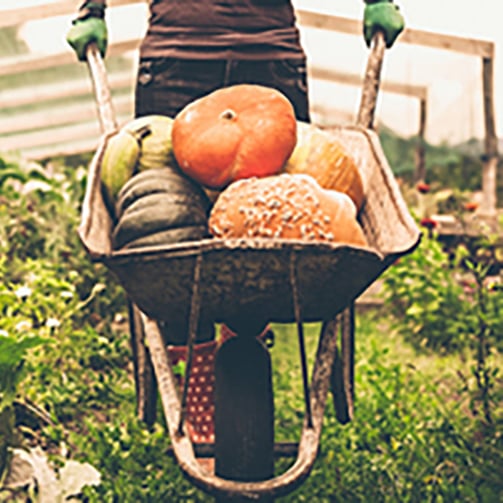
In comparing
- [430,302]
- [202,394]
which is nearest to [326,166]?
[202,394]

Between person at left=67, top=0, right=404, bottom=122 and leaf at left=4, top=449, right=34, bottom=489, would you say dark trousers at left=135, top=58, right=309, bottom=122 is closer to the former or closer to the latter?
person at left=67, top=0, right=404, bottom=122

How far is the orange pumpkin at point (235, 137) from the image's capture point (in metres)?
1.82

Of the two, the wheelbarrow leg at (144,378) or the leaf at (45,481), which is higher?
the wheelbarrow leg at (144,378)

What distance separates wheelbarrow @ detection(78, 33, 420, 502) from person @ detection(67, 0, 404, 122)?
1.22 feet

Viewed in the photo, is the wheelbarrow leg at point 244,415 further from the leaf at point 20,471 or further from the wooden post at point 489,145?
the wooden post at point 489,145

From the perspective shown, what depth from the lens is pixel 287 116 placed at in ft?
6.12

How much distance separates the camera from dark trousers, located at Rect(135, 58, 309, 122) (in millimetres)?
2359

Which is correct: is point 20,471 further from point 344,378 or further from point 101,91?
point 101,91

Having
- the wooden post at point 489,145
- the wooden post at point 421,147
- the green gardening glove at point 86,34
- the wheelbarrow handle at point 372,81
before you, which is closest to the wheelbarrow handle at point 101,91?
the green gardening glove at point 86,34

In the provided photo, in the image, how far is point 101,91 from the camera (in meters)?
2.35

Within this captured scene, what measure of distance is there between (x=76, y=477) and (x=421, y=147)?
21.0 ft

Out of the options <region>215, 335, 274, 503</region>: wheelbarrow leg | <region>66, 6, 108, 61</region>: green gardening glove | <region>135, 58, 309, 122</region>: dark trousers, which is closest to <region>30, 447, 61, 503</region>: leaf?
<region>215, 335, 274, 503</region>: wheelbarrow leg

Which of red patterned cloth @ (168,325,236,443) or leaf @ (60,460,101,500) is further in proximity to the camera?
red patterned cloth @ (168,325,236,443)

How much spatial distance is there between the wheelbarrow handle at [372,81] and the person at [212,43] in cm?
3
